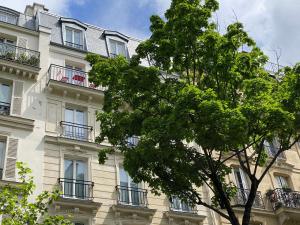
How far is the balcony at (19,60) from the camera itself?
18406 mm

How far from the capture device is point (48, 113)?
59.4 ft

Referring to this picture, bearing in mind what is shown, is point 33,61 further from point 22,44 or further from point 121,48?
point 121,48

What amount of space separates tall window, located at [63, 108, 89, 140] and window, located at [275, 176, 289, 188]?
9940 mm

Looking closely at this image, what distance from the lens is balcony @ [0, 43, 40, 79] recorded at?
1841 cm

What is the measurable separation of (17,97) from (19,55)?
2.45m

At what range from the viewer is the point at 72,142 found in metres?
17.4

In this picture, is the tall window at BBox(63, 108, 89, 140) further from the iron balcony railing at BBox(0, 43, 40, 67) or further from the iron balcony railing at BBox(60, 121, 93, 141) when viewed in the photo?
the iron balcony railing at BBox(0, 43, 40, 67)

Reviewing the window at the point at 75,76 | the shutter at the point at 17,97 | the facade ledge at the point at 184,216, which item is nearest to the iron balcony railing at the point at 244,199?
the facade ledge at the point at 184,216

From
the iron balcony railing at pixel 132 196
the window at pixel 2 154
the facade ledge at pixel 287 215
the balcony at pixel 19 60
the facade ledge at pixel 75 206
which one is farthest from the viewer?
the facade ledge at pixel 287 215

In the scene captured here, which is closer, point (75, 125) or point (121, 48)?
point (75, 125)

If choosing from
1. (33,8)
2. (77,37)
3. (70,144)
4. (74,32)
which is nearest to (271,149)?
(70,144)

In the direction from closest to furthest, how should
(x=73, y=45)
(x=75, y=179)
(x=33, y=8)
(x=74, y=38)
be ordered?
(x=75, y=179) < (x=73, y=45) < (x=74, y=38) < (x=33, y=8)

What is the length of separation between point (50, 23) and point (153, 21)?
1049cm

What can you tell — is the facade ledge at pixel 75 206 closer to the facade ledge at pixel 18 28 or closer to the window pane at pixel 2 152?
the window pane at pixel 2 152
